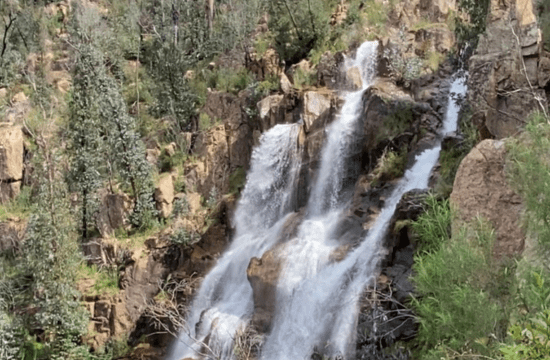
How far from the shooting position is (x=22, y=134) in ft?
81.5

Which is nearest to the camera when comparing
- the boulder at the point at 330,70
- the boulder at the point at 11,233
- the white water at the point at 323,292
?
the white water at the point at 323,292

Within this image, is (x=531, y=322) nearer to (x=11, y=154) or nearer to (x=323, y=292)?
(x=323, y=292)

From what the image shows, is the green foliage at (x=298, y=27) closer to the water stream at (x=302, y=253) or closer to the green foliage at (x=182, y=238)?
the water stream at (x=302, y=253)

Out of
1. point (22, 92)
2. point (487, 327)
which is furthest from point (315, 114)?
point (22, 92)

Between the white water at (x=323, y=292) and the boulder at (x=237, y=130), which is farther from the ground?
the boulder at (x=237, y=130)

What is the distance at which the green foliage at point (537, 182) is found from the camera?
530 centimetres

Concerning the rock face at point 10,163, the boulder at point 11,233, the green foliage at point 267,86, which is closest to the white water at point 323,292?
the green foliage at point 267,86

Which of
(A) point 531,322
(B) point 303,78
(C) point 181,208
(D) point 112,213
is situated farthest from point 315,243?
(D) point 112,213

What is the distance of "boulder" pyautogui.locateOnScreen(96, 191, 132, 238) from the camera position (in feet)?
64.2

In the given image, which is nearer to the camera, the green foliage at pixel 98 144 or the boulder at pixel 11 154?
the green foliage at pixel 98 144

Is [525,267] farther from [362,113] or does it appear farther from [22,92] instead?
[22,92]

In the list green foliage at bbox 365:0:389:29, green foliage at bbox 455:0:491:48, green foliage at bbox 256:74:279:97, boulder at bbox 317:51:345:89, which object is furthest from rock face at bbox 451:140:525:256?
green foliage at bbox 365:0:389:29

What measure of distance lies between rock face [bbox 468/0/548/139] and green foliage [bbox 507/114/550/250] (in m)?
2.67

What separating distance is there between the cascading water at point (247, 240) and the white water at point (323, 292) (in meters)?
1.47
